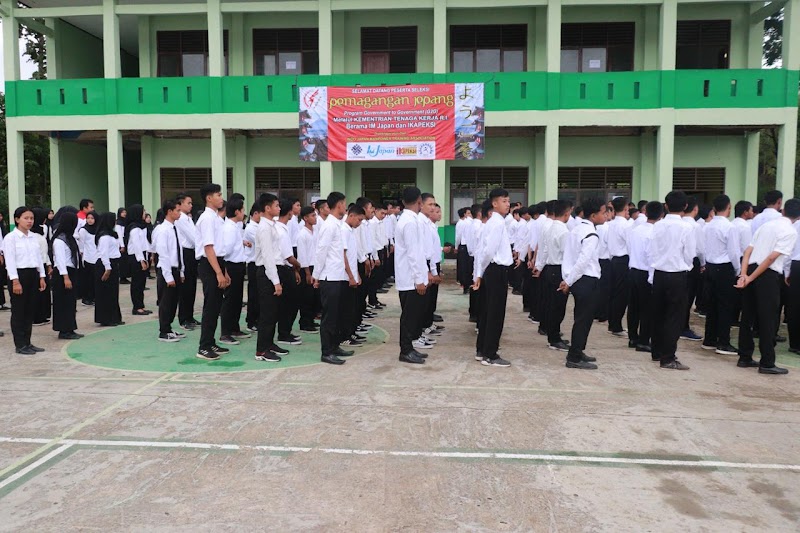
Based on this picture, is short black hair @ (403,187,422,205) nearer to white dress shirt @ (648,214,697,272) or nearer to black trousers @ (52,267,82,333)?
white dress shirt @ (648,214,697,272)

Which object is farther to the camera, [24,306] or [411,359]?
[24,306]

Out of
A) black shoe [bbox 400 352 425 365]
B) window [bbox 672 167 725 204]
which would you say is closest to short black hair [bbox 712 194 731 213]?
black shoe [bbox 400 352 425 365]

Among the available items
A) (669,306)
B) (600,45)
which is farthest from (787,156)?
(669,306)

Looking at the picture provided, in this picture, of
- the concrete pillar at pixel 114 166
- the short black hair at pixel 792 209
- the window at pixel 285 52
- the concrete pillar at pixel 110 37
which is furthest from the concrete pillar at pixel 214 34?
the short black hair at pixel 792 209

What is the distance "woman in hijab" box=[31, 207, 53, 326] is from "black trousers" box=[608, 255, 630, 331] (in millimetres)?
6971

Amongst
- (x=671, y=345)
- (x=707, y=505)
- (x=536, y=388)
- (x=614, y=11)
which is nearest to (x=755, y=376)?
(x=671, y=345)

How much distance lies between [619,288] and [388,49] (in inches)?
448

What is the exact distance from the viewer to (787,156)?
48.1 feet

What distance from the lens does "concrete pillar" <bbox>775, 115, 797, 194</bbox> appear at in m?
14.5

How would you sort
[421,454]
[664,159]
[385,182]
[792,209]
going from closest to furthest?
[421,454] → [792,209] → [664,159] → [385,182]

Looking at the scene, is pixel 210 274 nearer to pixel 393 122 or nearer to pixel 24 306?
pixel 24 306

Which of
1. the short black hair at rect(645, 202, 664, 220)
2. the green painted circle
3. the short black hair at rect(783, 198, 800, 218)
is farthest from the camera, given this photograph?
the short black hair at rect(645, 202, 664, 220)

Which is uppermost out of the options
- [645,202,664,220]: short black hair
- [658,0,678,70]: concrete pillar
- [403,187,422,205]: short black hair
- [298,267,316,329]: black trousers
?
[658,0,678,70]: concrete pillar

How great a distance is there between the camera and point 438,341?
765 centimetres
